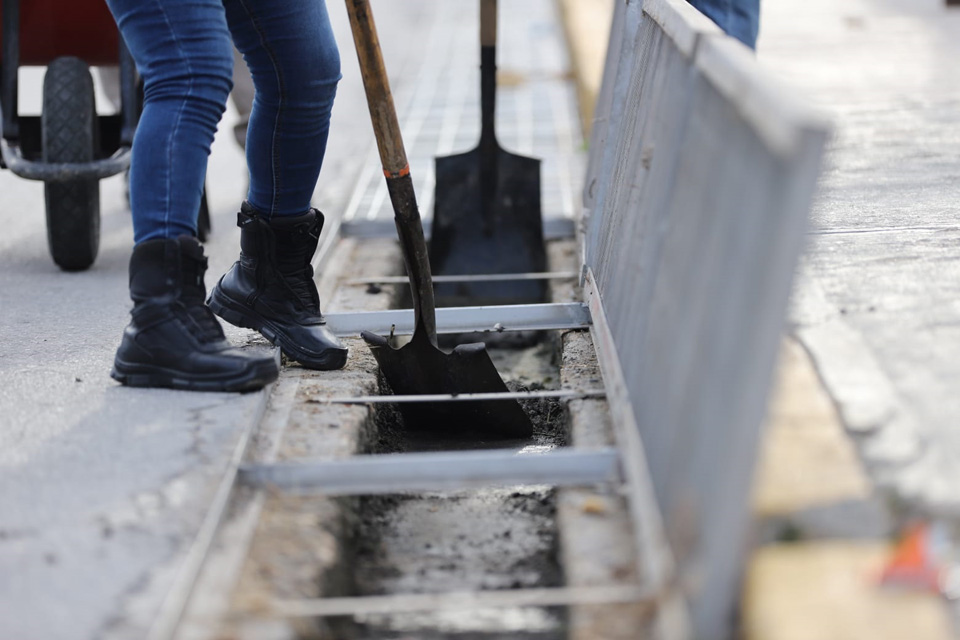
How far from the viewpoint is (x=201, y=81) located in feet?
8.03

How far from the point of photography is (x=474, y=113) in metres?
6.51

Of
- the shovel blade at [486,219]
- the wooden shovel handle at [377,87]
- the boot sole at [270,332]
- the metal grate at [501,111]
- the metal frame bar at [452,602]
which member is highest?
the wooden shovel handle at [377,87]

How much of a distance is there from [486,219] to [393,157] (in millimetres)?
1432

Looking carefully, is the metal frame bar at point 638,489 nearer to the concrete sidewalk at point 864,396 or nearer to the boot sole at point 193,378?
the concrete sidewalk at point 864,396

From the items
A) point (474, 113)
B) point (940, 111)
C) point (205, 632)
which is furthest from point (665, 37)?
point (474, 113)

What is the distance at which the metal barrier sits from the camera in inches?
53.7

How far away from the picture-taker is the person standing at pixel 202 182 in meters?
2.44

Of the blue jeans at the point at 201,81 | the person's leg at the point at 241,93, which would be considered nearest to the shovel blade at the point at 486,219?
the person's leg at the point at 241,93

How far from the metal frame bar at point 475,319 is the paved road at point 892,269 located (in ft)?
2.01

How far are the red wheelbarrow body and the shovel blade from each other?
4.19ft

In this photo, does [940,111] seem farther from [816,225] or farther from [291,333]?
[291,333]

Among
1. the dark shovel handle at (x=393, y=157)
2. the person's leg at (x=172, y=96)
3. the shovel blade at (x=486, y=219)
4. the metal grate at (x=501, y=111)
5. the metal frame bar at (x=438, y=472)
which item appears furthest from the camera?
the metal grate at (x=501, y=111)

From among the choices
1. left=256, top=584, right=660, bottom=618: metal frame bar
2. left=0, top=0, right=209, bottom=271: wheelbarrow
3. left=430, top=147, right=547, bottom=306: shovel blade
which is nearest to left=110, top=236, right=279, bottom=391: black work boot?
left=256, top=584, right=660, bottom=618: metal frame bar

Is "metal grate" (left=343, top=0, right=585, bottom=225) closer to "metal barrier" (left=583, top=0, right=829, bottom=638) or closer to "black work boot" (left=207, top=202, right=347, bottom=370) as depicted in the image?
"black work boot" (left=207, top=202, right=347, bottom=370)
